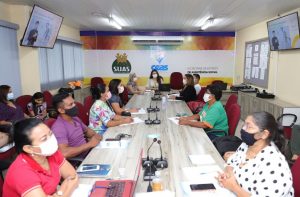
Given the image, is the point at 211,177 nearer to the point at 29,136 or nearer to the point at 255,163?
the point at 255,163

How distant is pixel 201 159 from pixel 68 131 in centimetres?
133

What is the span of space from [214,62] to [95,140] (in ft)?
23.9

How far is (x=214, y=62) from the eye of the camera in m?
8.95

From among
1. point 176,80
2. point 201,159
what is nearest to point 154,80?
point 176,80

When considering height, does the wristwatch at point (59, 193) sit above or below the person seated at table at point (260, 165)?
below

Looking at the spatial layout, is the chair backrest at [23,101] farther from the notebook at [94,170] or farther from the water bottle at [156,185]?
the water bottle at [156,185]

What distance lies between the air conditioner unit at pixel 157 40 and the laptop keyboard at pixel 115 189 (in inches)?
295

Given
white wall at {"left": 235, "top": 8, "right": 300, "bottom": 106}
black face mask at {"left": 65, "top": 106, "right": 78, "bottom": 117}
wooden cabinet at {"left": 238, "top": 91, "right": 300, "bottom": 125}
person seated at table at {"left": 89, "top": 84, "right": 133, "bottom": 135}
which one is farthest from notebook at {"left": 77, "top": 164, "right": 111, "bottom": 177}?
white wall at {"left": 235, "top": 8, "right": 300, "bottom": 106}

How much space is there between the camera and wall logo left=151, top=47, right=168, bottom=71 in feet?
29.3

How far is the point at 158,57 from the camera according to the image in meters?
8.99

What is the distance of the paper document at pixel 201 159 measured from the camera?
2.09m

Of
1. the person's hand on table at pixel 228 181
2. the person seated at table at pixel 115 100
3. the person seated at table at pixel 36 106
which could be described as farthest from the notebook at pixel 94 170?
the person seated at table at pixel 36 106

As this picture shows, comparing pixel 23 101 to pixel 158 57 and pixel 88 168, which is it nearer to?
Result: pixel 88 168

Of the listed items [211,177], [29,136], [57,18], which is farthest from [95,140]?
[57,18]
